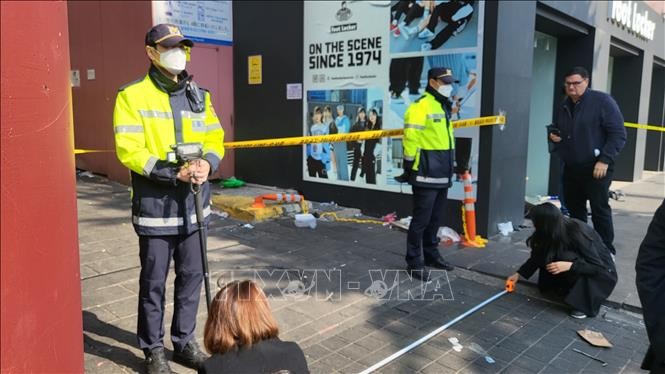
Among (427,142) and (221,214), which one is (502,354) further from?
(221,214)

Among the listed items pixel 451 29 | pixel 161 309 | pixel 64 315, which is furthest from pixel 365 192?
pixel 64 315

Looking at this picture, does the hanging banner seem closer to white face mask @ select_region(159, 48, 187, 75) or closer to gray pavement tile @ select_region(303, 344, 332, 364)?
gray pavement tile @ select_region(303, 344, 332, 364)

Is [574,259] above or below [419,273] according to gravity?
above

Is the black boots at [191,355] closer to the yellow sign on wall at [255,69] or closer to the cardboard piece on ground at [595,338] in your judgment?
the cardboard piece on ground at [595,338]

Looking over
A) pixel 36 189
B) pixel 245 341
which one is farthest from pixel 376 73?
pixel 36 189

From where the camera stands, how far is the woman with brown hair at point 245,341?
2.00 meters

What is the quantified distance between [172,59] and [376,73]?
503 centimetres

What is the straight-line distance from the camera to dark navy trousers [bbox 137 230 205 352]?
3305 millimetres

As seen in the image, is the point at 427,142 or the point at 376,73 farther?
the point at 376,73

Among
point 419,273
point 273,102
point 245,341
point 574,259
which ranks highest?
point 273,102

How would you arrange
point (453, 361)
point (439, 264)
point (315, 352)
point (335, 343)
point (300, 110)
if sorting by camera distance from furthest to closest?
1. point (300, 110)
2. point (439, 264)
3. point (335, 343)
4. point (315, 352)
5. point (453, 361)

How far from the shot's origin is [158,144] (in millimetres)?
3230

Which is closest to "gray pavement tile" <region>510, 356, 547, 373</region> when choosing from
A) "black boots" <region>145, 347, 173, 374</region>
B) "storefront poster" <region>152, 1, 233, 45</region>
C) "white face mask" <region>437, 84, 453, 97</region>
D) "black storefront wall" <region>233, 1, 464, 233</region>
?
"black boots" <region>145, 347, 173, 374</region>

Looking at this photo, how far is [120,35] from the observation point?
995cm
